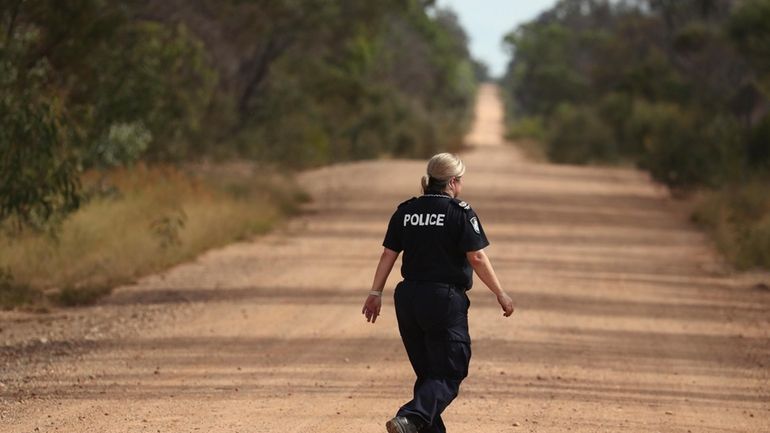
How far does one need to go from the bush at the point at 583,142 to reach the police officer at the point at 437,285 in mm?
46849

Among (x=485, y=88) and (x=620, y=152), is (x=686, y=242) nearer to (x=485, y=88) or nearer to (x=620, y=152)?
(x=620, y=152)

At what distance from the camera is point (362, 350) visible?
11.5m

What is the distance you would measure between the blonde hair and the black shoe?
1175 millimetres

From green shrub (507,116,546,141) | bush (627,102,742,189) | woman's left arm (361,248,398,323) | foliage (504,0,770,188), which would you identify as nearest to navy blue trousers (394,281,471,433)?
woman's left arm (361,248,398,323)

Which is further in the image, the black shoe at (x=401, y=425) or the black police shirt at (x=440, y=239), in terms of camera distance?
the black police shirt at (x=440, y=239)

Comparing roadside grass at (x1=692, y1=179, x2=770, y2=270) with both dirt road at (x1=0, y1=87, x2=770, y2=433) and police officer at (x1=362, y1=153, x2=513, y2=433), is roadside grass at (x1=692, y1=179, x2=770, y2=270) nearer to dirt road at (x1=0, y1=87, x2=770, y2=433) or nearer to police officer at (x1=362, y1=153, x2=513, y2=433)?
dirt road at (x1=0, y1=87, x2=770, y2=433)

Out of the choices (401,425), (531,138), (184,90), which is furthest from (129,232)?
(531,138)

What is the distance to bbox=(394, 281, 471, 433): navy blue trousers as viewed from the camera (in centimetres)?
734

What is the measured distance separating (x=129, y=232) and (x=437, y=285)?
11350mm

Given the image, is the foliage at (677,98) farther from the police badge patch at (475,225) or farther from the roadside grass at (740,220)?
the police badge patch at (475,225)

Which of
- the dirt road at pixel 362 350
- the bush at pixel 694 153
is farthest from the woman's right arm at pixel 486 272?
the bush at pixel 694 153

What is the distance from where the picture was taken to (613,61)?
72625 mm

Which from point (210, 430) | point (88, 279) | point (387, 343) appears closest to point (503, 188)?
point (88, 279)

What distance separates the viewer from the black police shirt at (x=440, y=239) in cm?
741
